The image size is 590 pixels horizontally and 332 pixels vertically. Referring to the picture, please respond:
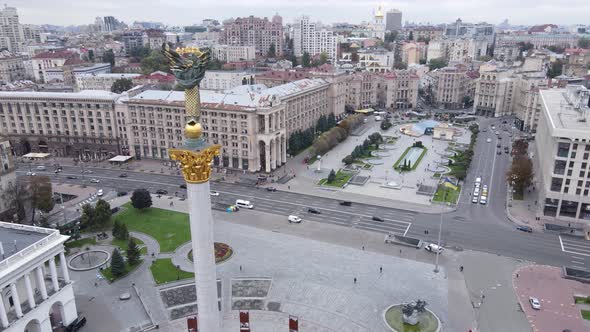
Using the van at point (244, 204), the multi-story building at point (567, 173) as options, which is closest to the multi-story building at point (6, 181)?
the van at point (244, 204)

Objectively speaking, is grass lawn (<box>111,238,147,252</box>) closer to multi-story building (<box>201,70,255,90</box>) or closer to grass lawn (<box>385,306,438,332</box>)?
grass lawn (<box>385,306,438,332</box>)

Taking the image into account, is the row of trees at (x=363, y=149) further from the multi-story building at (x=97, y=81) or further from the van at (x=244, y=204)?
the multi-story building at (x=97, y=81)

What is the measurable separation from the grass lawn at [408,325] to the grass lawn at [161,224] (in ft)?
122

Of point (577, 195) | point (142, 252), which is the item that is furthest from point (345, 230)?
point (577, 195)

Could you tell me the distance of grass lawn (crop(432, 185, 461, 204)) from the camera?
94.5m

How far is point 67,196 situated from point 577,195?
105 metres

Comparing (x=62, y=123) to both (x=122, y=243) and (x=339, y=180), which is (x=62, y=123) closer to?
(x=122, y=243)

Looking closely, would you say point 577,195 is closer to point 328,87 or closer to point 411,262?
point 411,262

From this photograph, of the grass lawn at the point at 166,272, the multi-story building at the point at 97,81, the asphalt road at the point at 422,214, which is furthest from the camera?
the multi-story building at the point at 97,81

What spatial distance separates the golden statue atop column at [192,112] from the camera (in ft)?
107

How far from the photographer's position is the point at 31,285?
162 ft

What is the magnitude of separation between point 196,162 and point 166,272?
38.2 metres

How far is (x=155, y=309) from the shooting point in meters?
56.9

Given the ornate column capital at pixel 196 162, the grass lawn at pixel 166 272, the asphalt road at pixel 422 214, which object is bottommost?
the asphalt road at pixel 422 214
